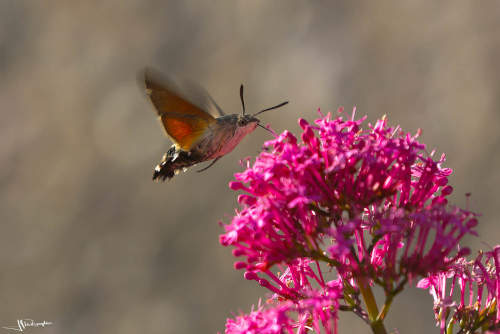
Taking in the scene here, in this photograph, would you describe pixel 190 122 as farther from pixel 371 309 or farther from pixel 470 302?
pixel 470 302

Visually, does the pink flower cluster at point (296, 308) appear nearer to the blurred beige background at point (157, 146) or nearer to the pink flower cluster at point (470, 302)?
the pink flower cluster at point (470, 302)

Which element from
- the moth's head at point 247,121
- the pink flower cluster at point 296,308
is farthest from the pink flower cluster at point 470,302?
the moth's head at point 247,121

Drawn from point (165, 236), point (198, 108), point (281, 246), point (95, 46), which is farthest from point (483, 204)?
point (95, 46)

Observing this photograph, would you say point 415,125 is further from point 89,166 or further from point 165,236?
point 89,166
